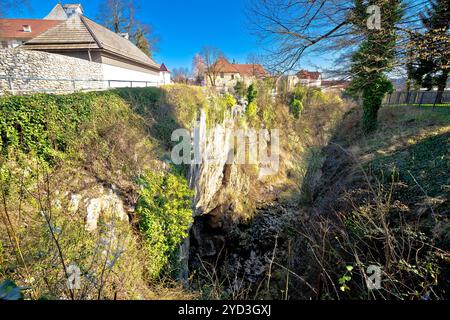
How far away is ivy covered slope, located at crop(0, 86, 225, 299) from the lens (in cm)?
249

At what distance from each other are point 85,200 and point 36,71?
7.39 meters

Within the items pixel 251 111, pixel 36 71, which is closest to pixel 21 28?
pixel 36 71

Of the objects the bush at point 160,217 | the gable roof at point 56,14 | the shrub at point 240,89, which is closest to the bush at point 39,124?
the bush at point 160,217

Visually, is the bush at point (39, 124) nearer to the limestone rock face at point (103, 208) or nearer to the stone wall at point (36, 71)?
the limestone rock face at point (103, 208)

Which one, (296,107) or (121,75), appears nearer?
(121,75)

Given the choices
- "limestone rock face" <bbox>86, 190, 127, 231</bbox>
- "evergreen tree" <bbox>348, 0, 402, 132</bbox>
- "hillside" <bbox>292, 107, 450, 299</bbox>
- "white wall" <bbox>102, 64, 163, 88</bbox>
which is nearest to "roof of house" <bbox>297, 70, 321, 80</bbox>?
"evergreen tree" <bbox>348, 0, 402, 132</bbox>

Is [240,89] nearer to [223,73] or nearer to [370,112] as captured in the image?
[370,112]

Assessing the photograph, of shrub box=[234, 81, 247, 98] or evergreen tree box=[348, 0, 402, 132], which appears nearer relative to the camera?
evergreen tree box=[348, 0, 402, 132]

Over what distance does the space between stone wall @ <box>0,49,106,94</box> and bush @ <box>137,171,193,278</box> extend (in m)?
5.15

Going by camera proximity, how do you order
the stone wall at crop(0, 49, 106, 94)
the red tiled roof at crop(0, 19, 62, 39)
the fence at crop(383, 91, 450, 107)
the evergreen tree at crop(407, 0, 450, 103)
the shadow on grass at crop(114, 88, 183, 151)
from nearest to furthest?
the evergreen tree at crop(407, 0, 450, 103) → the stone wall at crop(0, 49, 106, 94) → the shadow on grass at crop(114, 88, 183, 151) → the fence at crop(383, 91, 450, 107) → the red tiled roof at crop(0, 19, 62, 39)

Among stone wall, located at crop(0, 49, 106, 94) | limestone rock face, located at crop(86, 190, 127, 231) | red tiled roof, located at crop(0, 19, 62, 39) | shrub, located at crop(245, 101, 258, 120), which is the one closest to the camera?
limestone rock face, located at crop(86, 190, 127, 231)

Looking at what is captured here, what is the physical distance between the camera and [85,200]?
12.9 feet

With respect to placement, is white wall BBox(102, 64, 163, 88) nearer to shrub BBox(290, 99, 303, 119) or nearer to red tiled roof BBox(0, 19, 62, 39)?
shrub BBox(290, 99, 303, 119)

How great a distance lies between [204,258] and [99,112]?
7.01 meters
